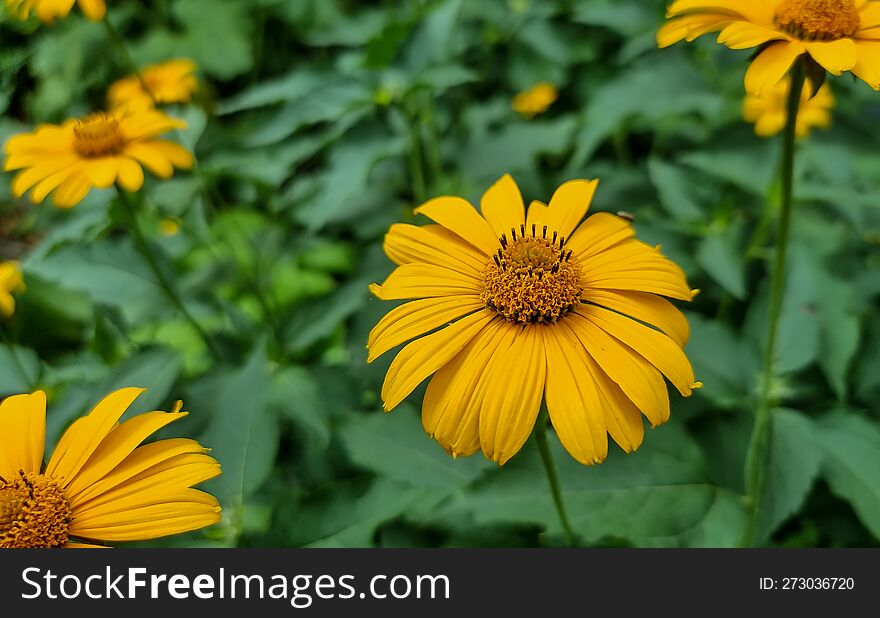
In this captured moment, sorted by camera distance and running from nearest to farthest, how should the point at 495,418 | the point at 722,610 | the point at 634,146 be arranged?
the point at 495,418
the point at 722,610
the point at 634,146

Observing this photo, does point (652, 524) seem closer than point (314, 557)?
No

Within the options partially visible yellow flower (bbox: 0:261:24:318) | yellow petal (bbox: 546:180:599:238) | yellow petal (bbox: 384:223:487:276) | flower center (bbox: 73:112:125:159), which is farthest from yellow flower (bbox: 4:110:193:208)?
yellow petal (bbox: 546:180:599:238)

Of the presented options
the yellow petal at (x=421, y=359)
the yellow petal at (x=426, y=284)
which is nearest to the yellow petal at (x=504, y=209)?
the yellow petal at (x=426, y=284)

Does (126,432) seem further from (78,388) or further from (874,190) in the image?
(874,190)

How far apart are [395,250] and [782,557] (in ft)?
2.47

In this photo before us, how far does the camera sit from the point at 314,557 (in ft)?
3.39

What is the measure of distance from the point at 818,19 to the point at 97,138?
135 centimetres

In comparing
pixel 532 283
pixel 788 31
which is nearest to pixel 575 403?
pixel 532 283

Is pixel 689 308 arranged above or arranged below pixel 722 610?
above

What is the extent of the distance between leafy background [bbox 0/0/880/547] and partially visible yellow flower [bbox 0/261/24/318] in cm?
3

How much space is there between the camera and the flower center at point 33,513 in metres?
0.86

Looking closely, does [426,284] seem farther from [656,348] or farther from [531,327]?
[656,348]

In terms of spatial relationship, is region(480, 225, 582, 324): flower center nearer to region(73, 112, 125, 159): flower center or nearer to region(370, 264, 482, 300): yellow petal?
region(370, 264, 482, 300): yellow petal

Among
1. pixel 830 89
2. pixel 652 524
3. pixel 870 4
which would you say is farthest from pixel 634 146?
pixel 652 524
